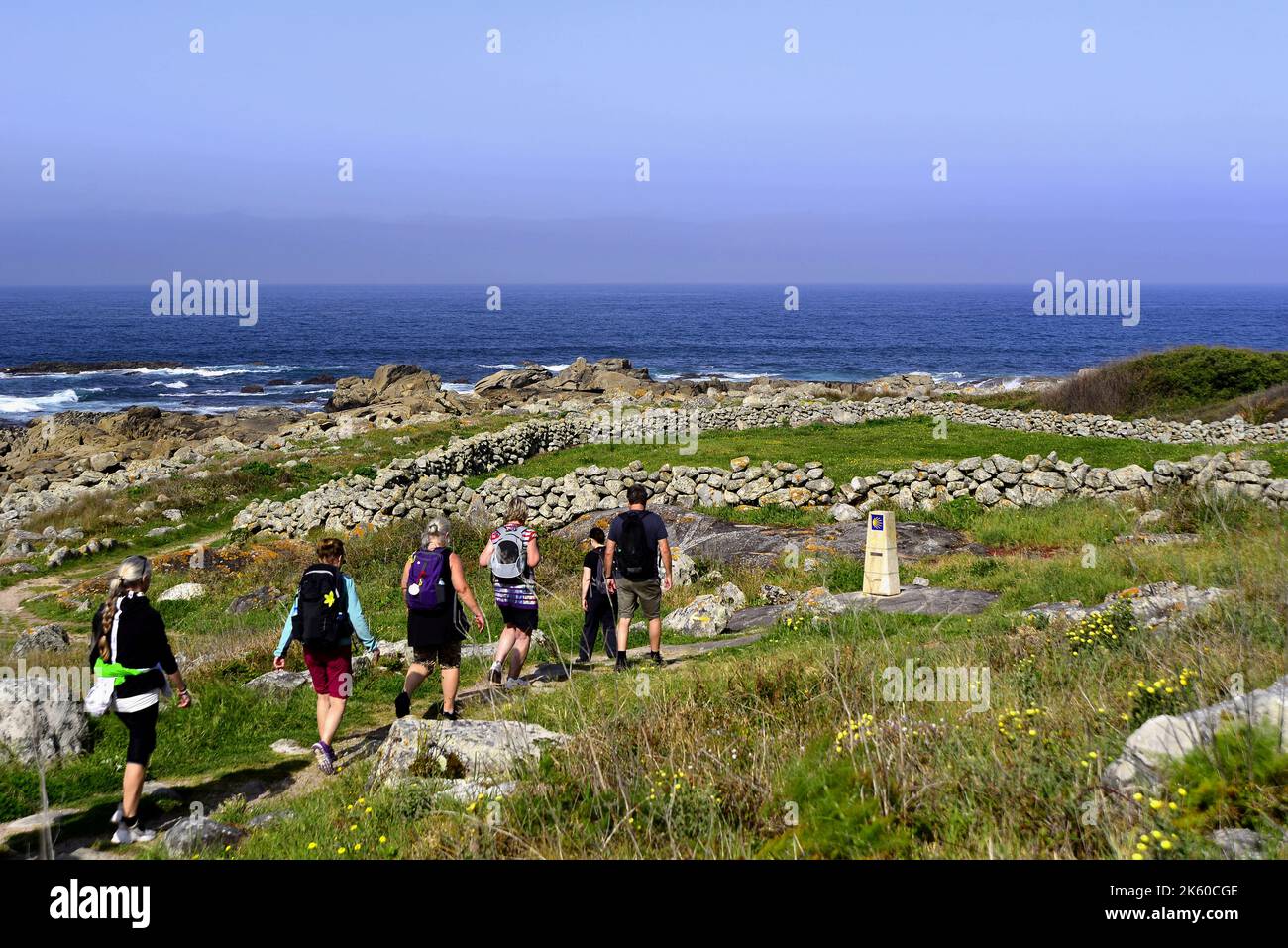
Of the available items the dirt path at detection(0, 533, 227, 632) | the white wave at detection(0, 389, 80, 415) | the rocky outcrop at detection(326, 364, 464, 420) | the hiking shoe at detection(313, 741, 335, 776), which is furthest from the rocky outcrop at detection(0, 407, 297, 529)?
the hiking shoe at detection(313, 741, 335, 776)

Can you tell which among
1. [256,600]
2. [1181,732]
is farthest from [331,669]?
[256,600]

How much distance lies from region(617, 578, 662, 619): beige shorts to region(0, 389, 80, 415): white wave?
207 ft

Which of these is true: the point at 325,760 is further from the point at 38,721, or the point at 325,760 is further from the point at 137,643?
the point at 38,721

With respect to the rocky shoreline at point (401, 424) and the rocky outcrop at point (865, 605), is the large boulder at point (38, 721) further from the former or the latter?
the rocky shoreline at point (401, 424)

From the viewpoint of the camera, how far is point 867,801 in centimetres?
561

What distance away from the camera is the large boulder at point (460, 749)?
7.04 meters

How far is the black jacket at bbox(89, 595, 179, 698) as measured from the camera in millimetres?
7078

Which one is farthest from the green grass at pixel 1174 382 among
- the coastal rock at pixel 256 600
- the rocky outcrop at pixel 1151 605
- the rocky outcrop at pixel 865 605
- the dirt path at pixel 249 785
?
the dirt path at pixel 249 785

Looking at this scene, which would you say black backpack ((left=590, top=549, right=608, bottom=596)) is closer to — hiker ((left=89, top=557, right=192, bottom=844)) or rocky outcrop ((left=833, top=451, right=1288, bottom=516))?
hiker ((left=89, top=557, right=192, bottom=844))

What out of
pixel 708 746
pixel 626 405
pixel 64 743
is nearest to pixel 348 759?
pixel 64 743

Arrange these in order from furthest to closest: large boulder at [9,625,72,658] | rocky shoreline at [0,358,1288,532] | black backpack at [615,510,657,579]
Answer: rocky shoreline at [0,358,1288,532]
large boulder at [9,625,72,658]
black backpack at [615,510,657,579]

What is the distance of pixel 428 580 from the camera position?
9.02 m
